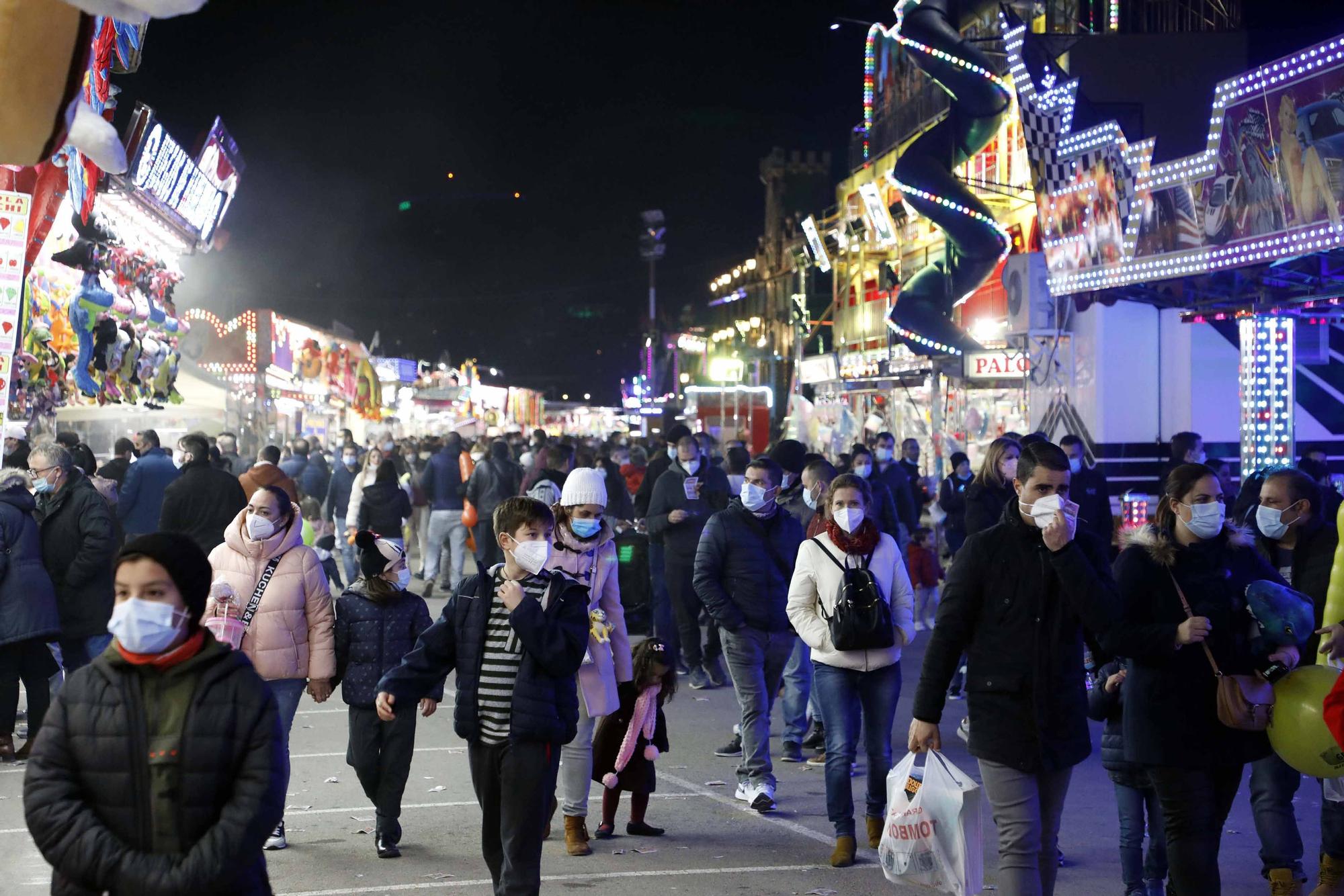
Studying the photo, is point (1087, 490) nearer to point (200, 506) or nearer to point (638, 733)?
point (638, 733)

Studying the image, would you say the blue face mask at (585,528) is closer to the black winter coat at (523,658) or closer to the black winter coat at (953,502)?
the black winter coat at (523,658)

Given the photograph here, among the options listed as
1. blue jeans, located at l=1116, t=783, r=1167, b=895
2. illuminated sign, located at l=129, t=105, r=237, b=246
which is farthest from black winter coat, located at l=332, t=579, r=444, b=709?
illuminated sign, located at l=129, t=105, r=237, b=246

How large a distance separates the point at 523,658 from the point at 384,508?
10.2 m

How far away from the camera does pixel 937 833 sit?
16.9 ft

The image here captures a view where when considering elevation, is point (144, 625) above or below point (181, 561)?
below

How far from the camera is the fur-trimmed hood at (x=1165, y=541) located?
205 inches

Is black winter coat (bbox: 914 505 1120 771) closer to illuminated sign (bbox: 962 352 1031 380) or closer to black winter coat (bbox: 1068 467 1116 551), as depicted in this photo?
black winter coat (bbox: 1068 467 1116 551)

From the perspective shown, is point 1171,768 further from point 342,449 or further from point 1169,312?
point 342,449

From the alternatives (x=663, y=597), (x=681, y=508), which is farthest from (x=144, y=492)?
(x=663, y=597)

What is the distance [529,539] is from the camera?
5.22 metres

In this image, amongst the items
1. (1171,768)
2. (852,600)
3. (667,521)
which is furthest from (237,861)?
(667,521)

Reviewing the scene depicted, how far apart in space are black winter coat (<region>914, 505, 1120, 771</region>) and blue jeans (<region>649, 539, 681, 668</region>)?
7760 mm

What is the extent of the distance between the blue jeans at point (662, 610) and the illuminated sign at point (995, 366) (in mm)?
9364

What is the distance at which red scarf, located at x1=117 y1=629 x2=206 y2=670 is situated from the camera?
3279mm
